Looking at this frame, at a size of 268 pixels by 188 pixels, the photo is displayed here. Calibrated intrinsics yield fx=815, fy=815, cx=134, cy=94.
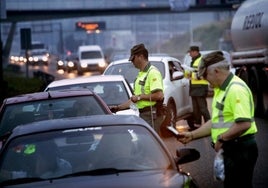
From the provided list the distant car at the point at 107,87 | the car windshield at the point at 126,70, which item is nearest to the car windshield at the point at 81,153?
the distant car at the point at 107,87

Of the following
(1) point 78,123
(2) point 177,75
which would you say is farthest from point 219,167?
(2) point 177,75

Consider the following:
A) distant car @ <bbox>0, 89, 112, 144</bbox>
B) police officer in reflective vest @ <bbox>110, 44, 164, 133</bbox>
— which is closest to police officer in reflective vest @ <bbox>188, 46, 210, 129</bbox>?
police officer in reflective vest @ <bbox>110, 44, 164, 133</bbox>

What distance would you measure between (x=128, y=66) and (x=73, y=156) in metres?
11.1

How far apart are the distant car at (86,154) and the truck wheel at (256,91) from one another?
1304cm

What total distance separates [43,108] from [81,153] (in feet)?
10.1

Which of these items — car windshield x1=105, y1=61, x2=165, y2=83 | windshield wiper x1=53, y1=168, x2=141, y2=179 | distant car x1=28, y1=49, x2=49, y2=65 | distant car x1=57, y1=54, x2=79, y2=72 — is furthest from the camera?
distant car x1=28, y1=49, x2=49, y2=65

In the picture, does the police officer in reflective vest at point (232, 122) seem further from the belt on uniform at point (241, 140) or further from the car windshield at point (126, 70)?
the car windshield at point (126, 70)

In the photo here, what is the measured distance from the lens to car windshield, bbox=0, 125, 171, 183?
678 cm

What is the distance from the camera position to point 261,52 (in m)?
19.5

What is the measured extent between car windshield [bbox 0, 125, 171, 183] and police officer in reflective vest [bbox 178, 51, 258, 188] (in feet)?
1.67

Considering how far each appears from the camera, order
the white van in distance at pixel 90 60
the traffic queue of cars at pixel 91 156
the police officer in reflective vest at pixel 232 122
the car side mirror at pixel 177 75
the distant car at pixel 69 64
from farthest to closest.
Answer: the distant car at pixel 69 64
the white van in distance at pixel 90 60
the car side mirror at pixel 177 75
the police officer in reflective vest at pixel 232 122
the traffic queue of cars at pixel 91 156

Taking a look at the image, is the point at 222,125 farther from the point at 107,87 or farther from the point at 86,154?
the point at 107,87

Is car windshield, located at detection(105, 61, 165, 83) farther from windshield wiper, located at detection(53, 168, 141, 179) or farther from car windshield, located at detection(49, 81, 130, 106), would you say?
windshield wiper, located at detection(53, 168, 141, 179)

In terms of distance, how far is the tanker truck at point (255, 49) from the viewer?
63.5ft
